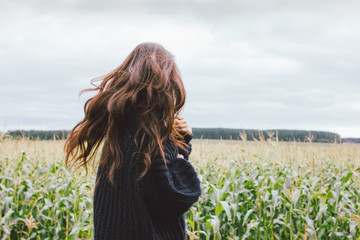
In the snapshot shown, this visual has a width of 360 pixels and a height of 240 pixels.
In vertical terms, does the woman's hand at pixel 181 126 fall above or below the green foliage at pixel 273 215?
above

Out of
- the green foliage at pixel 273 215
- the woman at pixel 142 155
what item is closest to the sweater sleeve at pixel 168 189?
the woman at pixel 142 155

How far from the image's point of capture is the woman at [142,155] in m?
1.98

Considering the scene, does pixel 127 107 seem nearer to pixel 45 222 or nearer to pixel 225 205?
pixel 225 205

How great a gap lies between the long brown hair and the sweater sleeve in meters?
0.08

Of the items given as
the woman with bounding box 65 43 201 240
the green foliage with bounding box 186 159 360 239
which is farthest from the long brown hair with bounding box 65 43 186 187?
the green foliage with bounding box 186 159 360 239

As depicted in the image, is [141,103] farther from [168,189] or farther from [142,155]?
[168,189]

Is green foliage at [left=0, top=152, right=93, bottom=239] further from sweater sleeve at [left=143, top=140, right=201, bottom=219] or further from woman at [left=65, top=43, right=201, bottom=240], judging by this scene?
sweater sleeve at [left=143, top=140, right=201, bottom=219]

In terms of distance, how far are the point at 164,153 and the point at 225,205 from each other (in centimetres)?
211

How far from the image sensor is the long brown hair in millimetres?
2008

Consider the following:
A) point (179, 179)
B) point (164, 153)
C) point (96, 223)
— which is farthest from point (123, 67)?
point (96, 223)

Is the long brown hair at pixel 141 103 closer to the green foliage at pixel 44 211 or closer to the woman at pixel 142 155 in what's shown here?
the woman at pixel 142 155

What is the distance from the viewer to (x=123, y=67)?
220 cm

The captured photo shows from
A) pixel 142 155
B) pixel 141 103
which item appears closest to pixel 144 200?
pixel 142 155

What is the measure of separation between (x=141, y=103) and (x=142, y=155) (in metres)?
0.34
